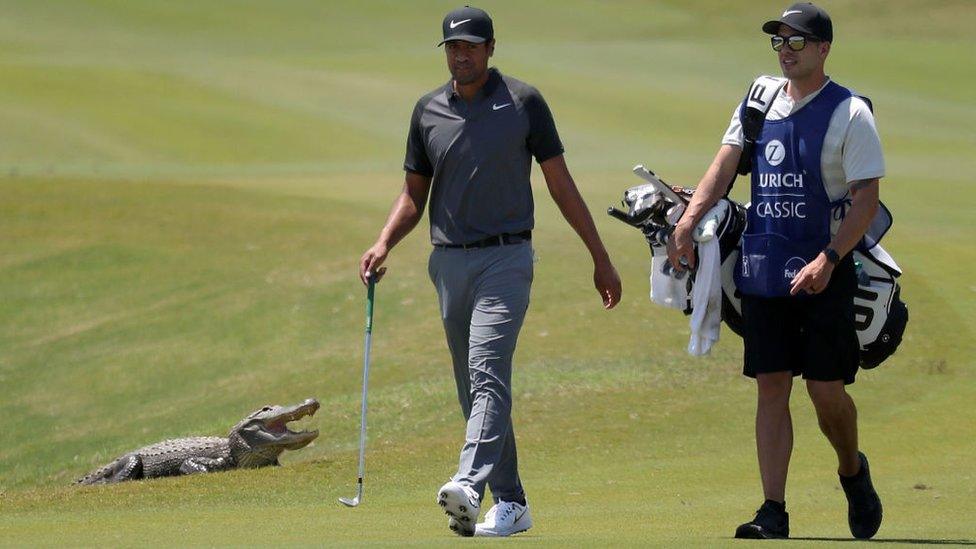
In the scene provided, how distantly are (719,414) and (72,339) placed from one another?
7.85 m

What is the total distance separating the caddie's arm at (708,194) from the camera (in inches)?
265

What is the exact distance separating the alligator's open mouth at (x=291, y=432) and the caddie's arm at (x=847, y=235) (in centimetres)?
535

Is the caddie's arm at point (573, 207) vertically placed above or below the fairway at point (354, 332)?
above

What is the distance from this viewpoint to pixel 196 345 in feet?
54.1

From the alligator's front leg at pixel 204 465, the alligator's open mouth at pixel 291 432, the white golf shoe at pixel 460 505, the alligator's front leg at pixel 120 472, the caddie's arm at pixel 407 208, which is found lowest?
the alligator's front leg at pixel 120 472

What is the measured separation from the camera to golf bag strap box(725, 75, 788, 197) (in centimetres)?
666

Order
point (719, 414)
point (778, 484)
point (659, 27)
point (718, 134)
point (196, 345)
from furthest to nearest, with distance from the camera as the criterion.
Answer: point (659, 27), point (718, 134), point (196, 345), point (719, 414), point (778, 484)

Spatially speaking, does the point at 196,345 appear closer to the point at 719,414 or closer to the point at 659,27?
the point at 719,414

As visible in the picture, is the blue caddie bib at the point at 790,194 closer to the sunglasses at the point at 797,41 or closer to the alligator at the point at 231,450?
the sunglasses at the point at 797,41

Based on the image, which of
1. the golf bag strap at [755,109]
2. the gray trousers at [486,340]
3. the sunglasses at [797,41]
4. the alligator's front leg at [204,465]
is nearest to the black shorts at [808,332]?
the golf bag strap at [755,109]

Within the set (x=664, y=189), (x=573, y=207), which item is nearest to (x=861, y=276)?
(x=664, y=189)

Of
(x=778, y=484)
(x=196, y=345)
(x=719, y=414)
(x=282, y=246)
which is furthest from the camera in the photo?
(x=282, y=246)

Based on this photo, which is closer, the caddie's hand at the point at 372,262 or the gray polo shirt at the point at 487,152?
the gray polo shirt at the point at 487,152

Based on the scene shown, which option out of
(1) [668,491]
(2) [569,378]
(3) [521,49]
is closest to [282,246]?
(2) [569,378]
